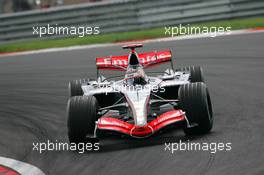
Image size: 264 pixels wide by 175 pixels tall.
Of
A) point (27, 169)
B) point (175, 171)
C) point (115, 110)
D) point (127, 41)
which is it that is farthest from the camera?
point (127, 41)

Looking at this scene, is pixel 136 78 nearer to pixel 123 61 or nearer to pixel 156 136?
pixel 156 136

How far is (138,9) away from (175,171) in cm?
1532

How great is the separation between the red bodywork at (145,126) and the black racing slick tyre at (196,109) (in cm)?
11

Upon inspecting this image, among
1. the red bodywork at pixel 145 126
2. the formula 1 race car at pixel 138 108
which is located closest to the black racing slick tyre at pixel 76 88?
the formula 1 race car at pixel 138 108

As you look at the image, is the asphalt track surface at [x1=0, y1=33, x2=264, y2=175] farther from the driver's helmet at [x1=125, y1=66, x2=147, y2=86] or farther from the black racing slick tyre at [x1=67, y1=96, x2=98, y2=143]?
the driver's helmet at [x1=125, y1=66, x2=147, y2=86]

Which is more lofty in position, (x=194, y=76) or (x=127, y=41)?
(x=194, y=76)

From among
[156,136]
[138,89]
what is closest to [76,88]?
[138,89]

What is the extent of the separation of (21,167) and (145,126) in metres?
1.56

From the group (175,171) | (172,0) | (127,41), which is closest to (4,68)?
(127,41)

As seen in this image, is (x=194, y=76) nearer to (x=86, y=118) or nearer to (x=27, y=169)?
(x=86, y=118)

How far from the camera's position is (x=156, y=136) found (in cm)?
1016

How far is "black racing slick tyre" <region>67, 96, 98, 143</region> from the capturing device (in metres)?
9.88

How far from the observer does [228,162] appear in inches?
319

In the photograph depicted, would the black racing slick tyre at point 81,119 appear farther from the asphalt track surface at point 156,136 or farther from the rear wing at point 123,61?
the rear wing at point 123,61
